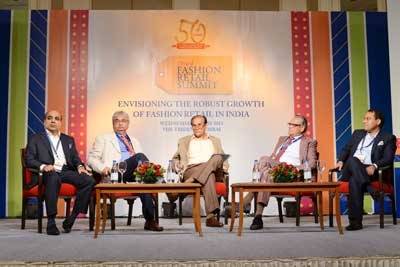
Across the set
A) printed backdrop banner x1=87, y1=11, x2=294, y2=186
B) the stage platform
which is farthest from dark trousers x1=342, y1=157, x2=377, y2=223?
printed backdrop banner x1=87, y1=11, x2=294, y2=186

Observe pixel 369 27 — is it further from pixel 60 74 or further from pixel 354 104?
pixel 60 74

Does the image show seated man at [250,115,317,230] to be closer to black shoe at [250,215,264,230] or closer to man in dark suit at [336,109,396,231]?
man in dark suit at [336,109,396,231]

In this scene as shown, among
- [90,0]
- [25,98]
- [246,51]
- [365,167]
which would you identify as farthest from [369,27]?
[25,98]

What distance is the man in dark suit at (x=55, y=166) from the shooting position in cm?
465

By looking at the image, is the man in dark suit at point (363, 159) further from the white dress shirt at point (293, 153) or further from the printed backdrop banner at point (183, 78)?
the printed backdrop banner at point (183, 78)

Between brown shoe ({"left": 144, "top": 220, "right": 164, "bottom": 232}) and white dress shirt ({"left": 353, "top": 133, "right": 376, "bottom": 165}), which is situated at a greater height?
white dress shirt ({"left": 353, "top": 133, "right": 376, "bottom": 165})

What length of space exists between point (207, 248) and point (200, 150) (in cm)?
228

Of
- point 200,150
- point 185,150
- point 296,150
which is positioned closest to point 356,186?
point 296,150

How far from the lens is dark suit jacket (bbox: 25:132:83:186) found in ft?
16.2

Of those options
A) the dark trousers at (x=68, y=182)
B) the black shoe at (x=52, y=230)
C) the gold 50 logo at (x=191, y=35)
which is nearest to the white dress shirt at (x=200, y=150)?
the dark trousers at (x=68, y=182)

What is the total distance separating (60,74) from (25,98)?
490 mm

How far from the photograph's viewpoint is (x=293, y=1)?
7.77 m

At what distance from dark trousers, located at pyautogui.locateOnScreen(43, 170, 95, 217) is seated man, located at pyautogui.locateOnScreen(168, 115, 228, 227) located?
2.78ft

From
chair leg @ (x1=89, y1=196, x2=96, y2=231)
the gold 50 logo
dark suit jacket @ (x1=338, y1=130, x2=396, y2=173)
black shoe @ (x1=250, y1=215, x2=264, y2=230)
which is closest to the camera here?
black shoe @ (x1=250, y1=215, x2=264, y2=230)
